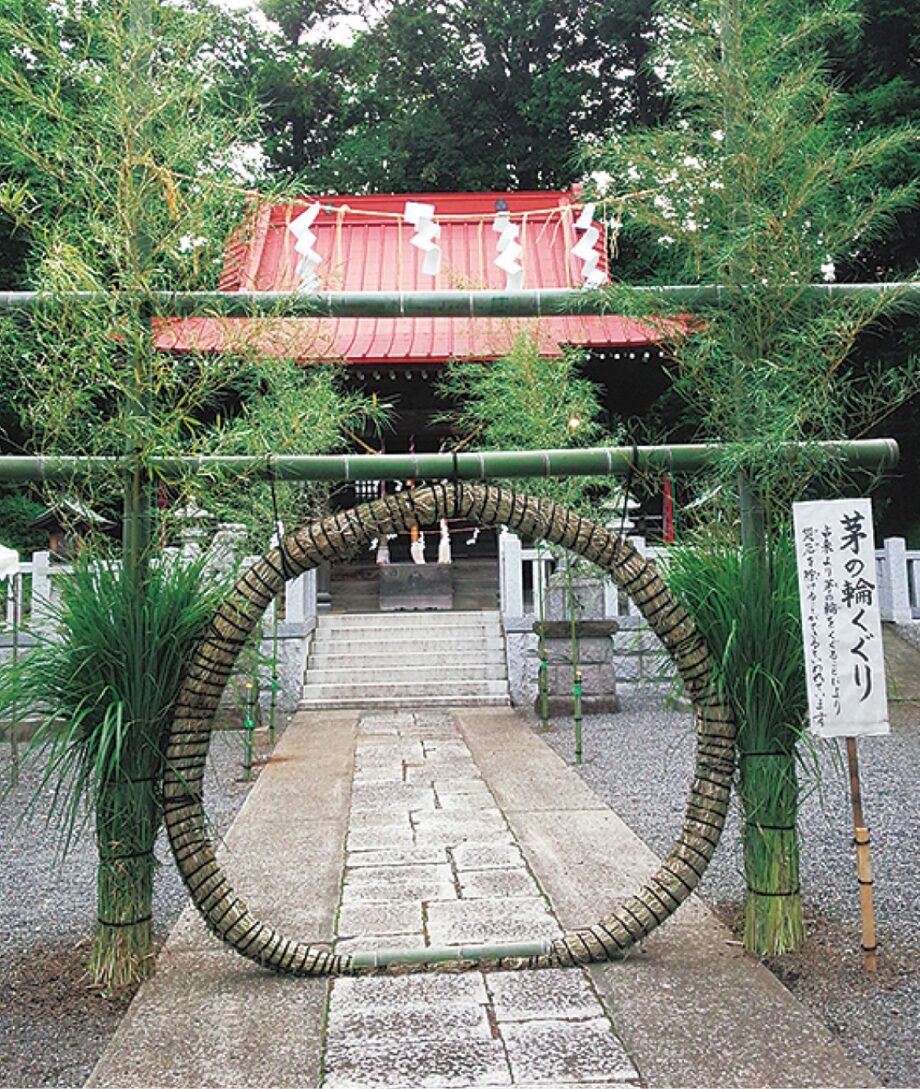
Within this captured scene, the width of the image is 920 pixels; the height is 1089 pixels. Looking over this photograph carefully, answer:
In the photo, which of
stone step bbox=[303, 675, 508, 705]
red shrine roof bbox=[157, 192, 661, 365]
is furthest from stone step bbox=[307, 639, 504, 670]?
red shrine roof bbox=[157, 192, 661, 365]

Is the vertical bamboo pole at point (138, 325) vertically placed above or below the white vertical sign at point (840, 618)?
above

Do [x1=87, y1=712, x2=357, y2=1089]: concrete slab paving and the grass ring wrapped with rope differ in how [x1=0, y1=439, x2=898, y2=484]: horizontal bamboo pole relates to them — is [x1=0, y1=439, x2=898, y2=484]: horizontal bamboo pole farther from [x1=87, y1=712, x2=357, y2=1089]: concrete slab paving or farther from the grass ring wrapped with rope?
[x1=87, y1=712, x2=357, y2=1089]: concrete slab paving

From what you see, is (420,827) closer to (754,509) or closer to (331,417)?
(331,417)

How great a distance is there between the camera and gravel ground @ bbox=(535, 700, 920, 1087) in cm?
234

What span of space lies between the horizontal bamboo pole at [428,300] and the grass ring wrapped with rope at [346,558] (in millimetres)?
658

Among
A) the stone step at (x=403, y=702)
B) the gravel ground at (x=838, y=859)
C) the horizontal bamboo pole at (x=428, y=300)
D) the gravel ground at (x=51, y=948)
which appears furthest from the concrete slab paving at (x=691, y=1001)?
the stone step at (x=403, y=702)

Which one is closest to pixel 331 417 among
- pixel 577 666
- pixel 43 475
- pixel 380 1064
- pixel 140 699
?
pixel 43 475

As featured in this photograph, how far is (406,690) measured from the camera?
859 cm

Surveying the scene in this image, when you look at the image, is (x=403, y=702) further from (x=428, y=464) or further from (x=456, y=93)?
(x=456, y=93)

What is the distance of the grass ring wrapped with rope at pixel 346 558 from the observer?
8.32 ft

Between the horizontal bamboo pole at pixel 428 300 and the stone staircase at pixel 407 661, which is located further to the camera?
the stone staircase at pixel 407 661

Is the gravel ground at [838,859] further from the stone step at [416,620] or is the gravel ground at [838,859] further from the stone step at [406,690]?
the stone step at [416,620]

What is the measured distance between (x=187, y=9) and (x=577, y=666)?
19.3 feet

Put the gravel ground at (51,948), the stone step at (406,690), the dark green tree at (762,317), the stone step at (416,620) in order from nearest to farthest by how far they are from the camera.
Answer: the gravel ground at (51,948), the dark green tree at (762,317), the stone step at (406,690), the stone step at (416,620)
